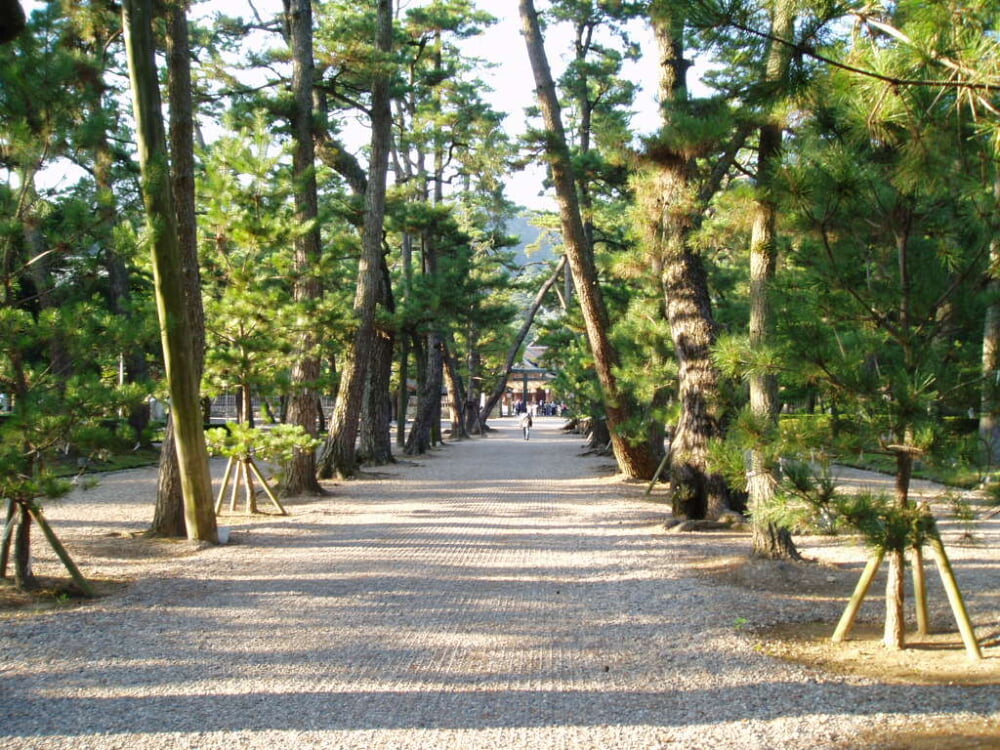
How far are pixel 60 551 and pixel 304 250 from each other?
24.2ft

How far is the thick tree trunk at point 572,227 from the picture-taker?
43.0ft

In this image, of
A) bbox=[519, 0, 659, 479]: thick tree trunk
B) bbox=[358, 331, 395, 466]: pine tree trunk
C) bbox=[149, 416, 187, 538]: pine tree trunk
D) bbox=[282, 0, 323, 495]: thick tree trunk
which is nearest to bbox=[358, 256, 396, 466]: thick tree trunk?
bbox=[358, 331, 395, 466]: pine tree trunk

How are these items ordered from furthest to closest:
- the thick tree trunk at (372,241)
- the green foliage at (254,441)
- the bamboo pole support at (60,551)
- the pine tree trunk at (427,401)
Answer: the pine tree trunk at (427,401) < the thick tree trunk at (372,241) < the green foliage at (254,441) < the bamboo pole support at (60,551)

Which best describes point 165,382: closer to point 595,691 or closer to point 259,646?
point 259,646

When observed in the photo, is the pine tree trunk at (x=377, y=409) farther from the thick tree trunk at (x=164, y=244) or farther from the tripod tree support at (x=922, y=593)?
the tripod tree support at (x=922, y=593)

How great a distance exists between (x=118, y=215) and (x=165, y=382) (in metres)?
1.56

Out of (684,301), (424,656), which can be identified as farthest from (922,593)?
(684,301)

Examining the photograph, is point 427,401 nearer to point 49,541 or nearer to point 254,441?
point 254,441

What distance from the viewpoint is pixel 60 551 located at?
599 centimetres

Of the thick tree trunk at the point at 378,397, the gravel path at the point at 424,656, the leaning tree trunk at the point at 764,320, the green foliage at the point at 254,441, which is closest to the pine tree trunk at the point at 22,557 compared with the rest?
the gravel path at the point at 424,656

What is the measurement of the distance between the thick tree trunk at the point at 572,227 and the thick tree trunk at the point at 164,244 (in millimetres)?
5746

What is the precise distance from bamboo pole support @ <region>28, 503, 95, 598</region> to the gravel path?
202mm

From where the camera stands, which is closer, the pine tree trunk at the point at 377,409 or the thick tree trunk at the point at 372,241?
the thick tree trunk at the point at 372,241

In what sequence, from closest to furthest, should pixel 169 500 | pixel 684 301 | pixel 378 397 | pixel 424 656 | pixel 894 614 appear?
pixel 424 656
pixel 894 614
pixel 169 500
pixel 684 301
pixel 378 397
